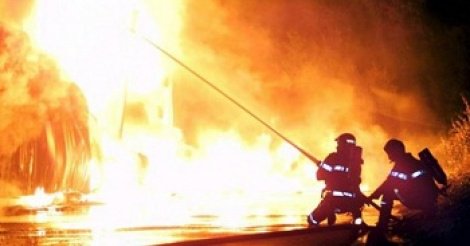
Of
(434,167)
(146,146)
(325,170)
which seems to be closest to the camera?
(434,167)

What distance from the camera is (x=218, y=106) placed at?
2072 centimetres

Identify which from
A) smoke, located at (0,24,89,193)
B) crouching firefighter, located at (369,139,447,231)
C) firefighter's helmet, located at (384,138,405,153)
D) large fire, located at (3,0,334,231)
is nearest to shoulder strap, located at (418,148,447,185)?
crouching firefighter, located at (369,139,447,231)

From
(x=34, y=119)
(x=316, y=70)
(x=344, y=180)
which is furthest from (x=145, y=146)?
(x=316, y=70)

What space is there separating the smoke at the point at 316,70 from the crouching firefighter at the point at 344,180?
37.2ft

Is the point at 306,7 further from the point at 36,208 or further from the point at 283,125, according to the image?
the point at 36,208

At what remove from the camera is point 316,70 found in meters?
22.4

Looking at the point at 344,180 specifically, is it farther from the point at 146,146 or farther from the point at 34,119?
the point at 146,146

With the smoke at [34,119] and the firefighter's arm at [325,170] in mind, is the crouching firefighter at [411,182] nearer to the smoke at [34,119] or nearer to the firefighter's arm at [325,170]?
the firefighter's arm at [325,170]

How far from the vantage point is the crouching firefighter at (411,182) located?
307 inches

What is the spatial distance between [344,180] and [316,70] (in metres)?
14.4

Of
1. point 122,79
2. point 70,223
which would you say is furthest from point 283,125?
point 70,223

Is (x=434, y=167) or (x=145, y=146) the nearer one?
(x=434, y=167)

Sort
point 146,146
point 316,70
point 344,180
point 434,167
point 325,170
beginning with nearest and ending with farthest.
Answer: point 434,167, point 344,180, point 325,170, point 146,146, point 316,70

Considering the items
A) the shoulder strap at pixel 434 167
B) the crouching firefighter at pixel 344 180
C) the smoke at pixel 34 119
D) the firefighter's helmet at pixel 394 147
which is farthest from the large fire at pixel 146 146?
the shoulder strap at pixel 434 167
